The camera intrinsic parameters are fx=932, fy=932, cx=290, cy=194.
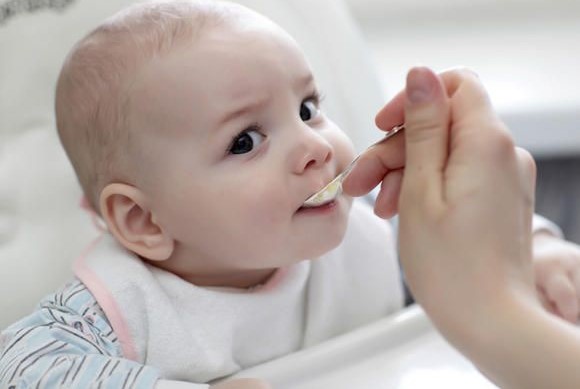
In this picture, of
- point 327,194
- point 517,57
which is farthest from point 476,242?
point 517,57

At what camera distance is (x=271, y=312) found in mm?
815

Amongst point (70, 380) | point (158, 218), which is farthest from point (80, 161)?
point (70, 380)

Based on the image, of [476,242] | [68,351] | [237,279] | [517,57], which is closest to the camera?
[476,242]

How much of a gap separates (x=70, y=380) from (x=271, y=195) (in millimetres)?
200

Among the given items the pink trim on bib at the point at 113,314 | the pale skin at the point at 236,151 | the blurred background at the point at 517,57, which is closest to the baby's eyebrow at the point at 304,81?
the pale skin at the point at 236,151

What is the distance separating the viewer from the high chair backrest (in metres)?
0.85

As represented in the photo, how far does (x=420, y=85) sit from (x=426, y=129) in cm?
Answer: 3

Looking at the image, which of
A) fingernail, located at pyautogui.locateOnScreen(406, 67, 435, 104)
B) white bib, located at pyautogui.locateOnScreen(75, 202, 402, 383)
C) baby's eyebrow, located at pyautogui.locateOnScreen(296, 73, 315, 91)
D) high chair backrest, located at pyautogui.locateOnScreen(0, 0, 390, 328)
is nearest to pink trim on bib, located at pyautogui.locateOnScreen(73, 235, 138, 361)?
white bib, located at pyautogui.locateOnScreen(75, 202, 402, 383)

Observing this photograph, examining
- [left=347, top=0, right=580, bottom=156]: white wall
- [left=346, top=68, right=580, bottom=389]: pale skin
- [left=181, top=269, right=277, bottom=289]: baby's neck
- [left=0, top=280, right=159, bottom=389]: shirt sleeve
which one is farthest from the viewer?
[left=347, top=0, right=580, bottom=156]: white wall

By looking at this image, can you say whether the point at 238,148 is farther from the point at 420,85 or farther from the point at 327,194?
the point at 420,85

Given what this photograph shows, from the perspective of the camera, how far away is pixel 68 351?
0.70 metres

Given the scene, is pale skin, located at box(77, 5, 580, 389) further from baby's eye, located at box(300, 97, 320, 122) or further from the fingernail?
the fingernail

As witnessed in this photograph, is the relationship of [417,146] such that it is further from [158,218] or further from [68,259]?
[68,259]

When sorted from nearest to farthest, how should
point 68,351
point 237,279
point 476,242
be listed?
point 476,242 → point 68,351 → point 237,279
